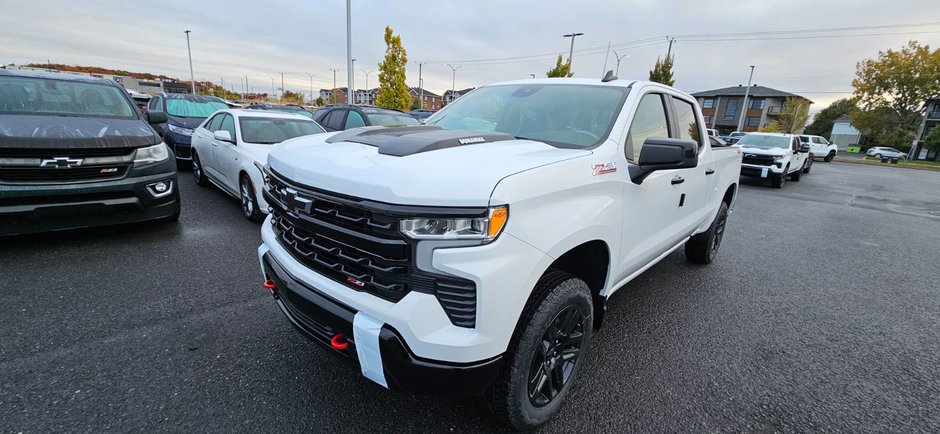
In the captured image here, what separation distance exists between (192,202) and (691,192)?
264 inches

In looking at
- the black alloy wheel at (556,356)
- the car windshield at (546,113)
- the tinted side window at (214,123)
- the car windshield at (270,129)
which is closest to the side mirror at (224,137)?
the car windshield at (270,129)

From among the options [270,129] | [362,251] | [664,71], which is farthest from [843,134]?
[362,251]

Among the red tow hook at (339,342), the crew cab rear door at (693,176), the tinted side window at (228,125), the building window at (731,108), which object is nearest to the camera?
the red tow hook at (339,342)

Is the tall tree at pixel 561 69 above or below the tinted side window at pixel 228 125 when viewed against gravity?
above

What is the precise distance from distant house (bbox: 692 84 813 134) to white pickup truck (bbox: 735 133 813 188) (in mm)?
57444

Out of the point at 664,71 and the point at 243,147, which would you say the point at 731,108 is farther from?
the point at 243,147

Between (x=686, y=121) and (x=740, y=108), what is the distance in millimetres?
73445

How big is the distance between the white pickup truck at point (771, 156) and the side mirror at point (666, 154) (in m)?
12.3

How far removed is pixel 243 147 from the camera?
5.56 m

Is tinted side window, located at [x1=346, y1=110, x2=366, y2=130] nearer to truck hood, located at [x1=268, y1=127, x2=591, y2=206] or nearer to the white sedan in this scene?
the white sedan

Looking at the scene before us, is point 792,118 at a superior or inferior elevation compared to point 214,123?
superior

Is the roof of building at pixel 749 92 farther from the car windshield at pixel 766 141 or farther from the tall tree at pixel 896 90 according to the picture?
the car windshield at pixel 766 141

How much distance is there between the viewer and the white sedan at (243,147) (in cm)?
521

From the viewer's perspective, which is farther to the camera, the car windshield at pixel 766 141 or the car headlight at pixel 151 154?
the car windshield at pixel 766 141
